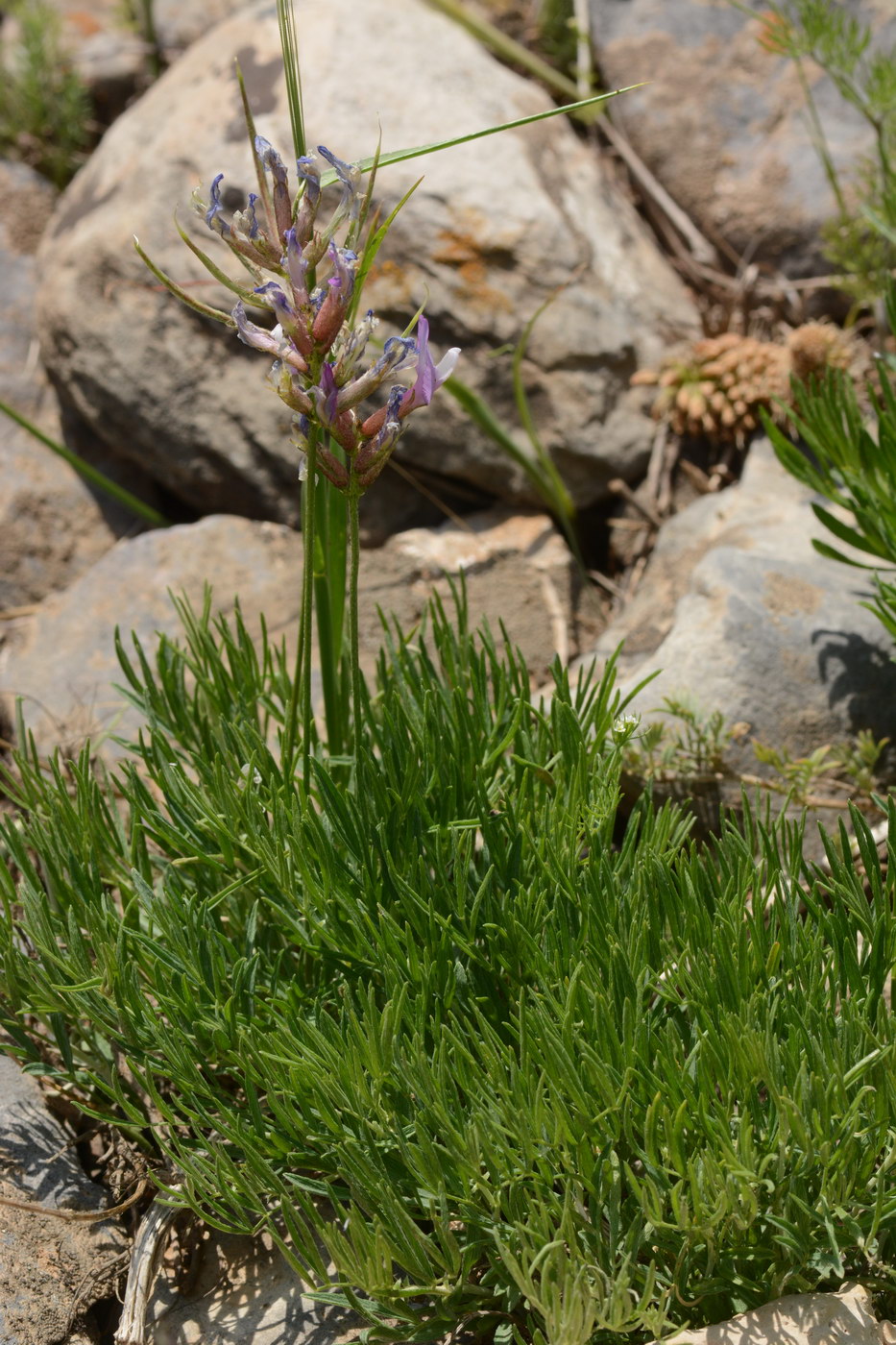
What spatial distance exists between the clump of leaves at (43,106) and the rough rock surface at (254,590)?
1.96 m

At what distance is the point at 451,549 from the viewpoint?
3506 mm

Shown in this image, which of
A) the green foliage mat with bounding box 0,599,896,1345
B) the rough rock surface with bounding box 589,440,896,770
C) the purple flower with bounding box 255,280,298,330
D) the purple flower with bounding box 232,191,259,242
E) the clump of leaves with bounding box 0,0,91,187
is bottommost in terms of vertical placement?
the green foliage mat with bounding box 0,599,896,1345

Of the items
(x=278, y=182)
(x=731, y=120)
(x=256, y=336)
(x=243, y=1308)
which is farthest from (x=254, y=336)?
(x=731, y=120)

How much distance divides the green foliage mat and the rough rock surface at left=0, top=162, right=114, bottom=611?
1.71m

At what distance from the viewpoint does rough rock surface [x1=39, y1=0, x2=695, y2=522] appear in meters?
3.48

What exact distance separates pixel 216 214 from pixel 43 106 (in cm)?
345

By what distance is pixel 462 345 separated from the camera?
3521 millimetres

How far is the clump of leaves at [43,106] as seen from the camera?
4484 mm

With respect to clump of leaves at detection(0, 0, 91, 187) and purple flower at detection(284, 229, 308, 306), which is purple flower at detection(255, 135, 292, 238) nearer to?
purple flower at detection(284, 229, 308, 306)

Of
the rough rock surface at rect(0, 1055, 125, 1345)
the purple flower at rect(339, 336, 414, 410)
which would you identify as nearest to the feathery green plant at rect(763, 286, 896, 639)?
the purple flower at rect(339, 336, 414, 410)

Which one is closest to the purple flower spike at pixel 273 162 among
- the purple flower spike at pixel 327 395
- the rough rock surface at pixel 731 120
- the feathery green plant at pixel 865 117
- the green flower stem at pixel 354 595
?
the purple flower spike at pixel 327 395

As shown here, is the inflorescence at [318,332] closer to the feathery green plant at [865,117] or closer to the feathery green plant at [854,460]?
the feathery green plant at [854,460]

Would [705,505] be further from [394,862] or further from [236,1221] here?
[236,1221]

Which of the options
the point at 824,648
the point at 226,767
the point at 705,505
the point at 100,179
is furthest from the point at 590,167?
the point at 226,767
